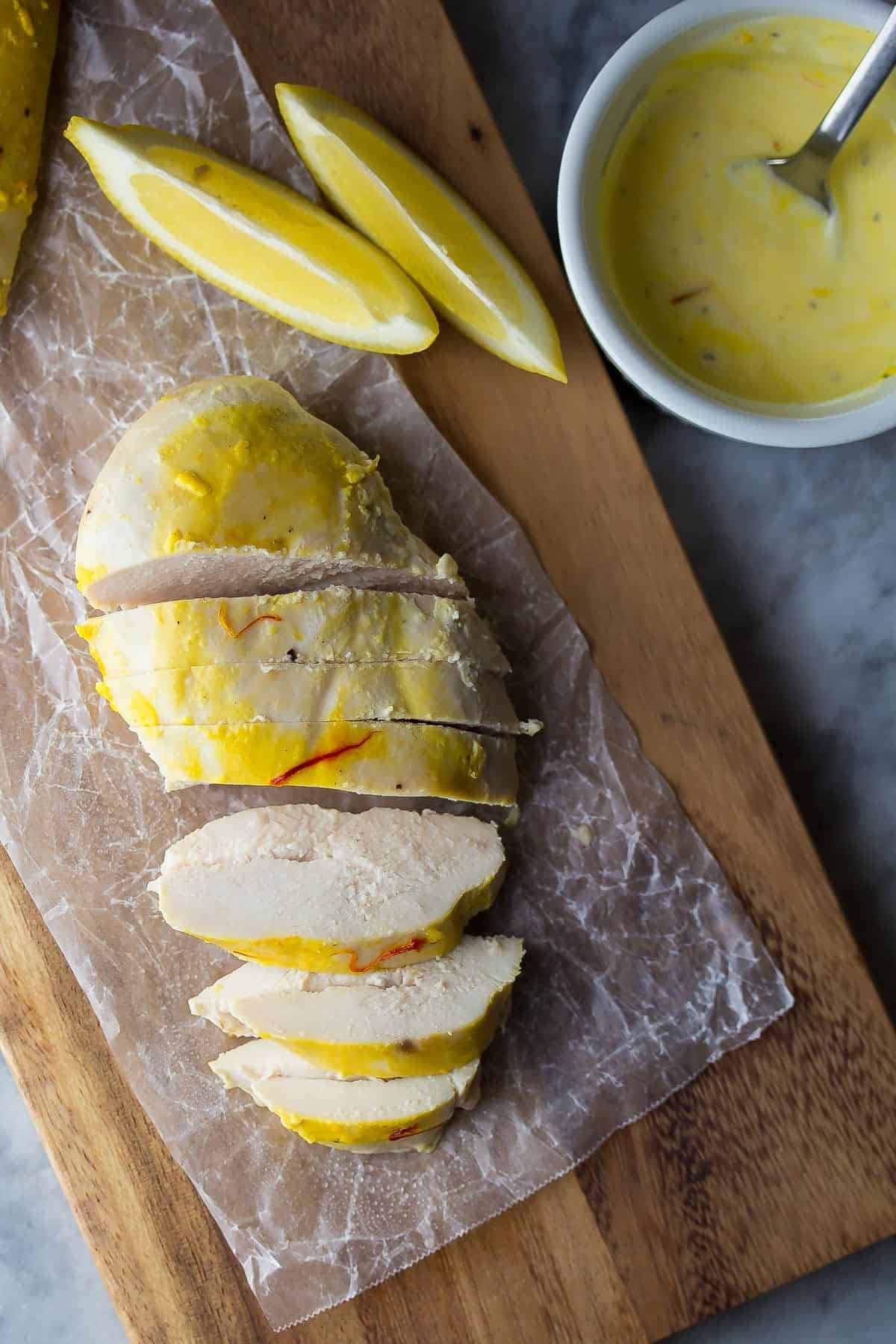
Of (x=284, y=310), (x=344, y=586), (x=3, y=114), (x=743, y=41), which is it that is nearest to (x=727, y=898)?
(x=344, y=586)

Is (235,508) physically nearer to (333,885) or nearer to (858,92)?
(333,885)

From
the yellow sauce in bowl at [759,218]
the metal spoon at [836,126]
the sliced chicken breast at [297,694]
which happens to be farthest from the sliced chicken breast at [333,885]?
the metal spoon at [836,126]

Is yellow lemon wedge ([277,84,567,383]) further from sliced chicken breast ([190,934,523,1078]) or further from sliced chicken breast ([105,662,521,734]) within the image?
sliced chicken breast ([190,934,523,1078])

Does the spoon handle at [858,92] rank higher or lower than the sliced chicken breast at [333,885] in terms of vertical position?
higher

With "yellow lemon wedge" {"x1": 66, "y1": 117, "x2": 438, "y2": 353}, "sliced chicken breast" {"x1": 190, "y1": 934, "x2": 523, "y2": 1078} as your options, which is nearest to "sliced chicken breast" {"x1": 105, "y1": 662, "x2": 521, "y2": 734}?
"sliced chicken breast" {"x1": 190, "y1": 934, "x2": 523, "y2": 1078}

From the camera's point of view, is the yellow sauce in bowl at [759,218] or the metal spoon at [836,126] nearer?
the metal spoon at [836,126]

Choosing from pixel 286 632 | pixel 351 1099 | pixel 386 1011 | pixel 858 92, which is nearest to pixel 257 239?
pixel 286 632

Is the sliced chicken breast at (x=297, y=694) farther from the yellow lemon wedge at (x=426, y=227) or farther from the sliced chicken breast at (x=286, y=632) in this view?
the yellow lemon wedge at (x=426, y=227)
